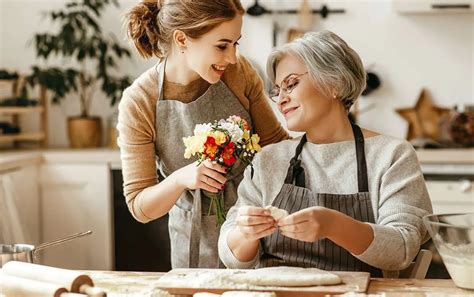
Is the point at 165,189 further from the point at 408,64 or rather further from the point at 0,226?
the point at 408,64

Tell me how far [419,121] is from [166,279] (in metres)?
2.92

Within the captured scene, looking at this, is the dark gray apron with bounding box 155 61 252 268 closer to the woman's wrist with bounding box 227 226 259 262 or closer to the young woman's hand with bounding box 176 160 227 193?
the young woman's hand with bounding box 176 160 227 193

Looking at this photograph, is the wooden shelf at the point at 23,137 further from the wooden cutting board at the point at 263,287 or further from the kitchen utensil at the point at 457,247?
the kitchen utensil at the point at 457,247

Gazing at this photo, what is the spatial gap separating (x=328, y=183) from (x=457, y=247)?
20.1 inches

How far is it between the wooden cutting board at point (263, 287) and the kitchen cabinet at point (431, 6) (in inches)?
106

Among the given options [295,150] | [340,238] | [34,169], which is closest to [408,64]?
[34,169]

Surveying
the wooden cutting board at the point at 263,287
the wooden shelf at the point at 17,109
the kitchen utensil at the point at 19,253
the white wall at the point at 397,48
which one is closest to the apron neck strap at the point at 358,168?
the wooden cutting board at the point at 263,287

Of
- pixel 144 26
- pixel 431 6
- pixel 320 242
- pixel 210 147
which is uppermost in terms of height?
pixel 431 6

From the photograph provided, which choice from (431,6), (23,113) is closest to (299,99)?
(431,6)

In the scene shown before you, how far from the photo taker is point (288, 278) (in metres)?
1.88

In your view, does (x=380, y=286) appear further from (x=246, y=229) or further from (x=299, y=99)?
(x=299, y=99)

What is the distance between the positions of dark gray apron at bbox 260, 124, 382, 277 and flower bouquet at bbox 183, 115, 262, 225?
6.6 inches

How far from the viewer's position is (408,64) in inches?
181

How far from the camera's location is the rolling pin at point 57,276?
174cm
